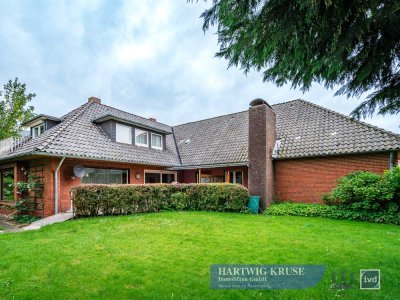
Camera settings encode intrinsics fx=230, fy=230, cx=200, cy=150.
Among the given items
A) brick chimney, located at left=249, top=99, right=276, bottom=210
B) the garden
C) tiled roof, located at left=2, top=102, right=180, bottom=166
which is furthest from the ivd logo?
tiled roof, located at left=2, top=102, right=180, bottom=166

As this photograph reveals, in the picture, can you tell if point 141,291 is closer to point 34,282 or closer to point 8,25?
point 34,282

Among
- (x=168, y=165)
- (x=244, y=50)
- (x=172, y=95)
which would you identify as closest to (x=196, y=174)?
(x=168, y=165)

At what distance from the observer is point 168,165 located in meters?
16.0

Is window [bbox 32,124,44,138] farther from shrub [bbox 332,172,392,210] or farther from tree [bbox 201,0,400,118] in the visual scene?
shrub [bbox 332,172,392,210]

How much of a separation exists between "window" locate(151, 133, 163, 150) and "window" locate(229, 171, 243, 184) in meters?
5.82

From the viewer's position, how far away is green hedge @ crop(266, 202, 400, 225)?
9.00m

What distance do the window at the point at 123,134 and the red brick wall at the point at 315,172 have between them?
9.53 meters

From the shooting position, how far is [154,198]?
11.8 meters

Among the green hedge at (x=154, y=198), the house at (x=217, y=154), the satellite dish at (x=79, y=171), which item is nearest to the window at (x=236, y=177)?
the house at (x=217, y=154)

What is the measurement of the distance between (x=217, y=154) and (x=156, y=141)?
Result: 4.80 meters

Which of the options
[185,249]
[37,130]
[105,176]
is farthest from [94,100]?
[185,249]

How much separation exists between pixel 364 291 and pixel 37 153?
11.3 metres

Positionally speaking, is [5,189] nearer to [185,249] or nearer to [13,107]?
[13,107]

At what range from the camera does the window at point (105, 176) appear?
12.2m
